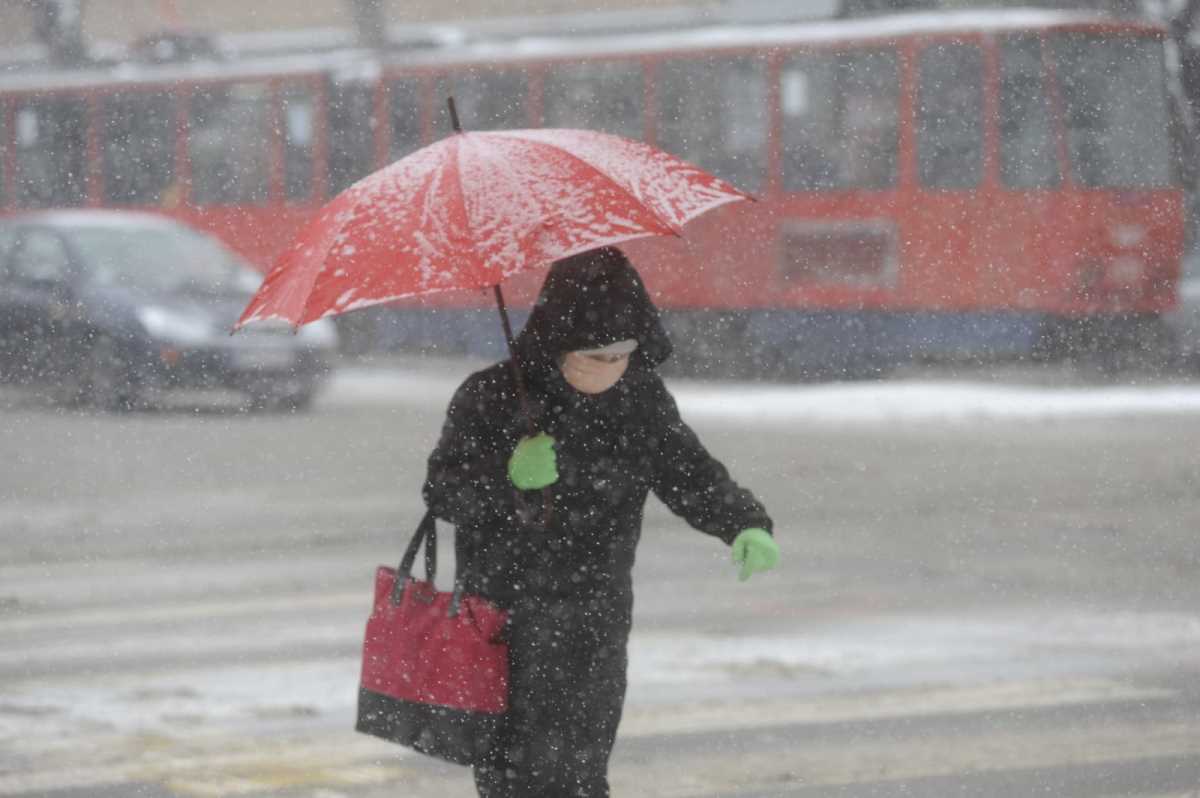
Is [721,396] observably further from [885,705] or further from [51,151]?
[885,705]

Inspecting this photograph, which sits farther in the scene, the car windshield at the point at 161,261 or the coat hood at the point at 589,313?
the car windshield at the point at 161,261

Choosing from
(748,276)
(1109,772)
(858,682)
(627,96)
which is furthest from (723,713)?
(627,96)

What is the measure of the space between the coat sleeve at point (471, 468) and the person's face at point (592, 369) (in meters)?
0.16

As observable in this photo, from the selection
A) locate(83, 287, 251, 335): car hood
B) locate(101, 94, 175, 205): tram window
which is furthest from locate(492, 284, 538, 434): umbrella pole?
locate(101, 94, 175, 205): tram window

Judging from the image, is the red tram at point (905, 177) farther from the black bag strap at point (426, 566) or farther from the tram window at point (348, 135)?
the black bag strap at point (426, 566)

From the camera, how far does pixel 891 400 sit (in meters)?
17.5

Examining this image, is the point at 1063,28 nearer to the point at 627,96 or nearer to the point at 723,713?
the point at 627,96

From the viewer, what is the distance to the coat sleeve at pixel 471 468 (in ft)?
13.3

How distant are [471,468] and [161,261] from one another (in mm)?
14148

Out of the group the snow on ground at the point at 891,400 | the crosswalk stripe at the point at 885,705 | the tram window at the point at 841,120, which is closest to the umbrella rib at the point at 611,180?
the crosswalk stripe at the point at 885,705

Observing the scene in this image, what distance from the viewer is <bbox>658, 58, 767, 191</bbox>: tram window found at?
67.6 ft

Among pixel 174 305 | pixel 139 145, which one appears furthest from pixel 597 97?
pixel 174 305

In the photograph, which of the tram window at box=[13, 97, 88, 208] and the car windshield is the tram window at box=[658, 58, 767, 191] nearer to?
the car windshield

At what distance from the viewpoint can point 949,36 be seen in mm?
19891
